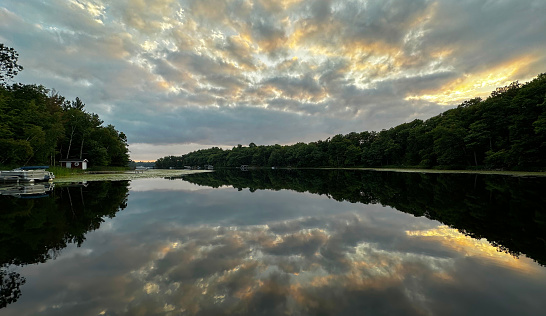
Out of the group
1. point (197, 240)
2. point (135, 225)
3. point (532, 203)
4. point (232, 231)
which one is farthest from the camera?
point (532, 203)

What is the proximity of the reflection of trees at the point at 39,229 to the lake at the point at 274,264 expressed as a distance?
47 millimetres

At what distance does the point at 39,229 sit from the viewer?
7984 millimetres

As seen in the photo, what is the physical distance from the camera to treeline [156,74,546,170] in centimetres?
3941

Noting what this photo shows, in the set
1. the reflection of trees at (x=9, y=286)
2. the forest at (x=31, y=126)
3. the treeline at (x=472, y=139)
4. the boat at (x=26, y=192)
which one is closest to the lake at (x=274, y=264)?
the reflection of trees at (x=9, y=286)

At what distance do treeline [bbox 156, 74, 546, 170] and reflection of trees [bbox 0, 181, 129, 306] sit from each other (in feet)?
185

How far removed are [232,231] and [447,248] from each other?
6770 mm

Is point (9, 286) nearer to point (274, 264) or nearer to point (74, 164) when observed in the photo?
point (274, 264)

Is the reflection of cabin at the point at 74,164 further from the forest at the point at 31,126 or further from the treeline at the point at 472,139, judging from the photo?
the treeline at the point at 472,139

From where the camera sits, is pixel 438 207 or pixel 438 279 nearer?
pixel 438 279

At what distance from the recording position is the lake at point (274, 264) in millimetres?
3818

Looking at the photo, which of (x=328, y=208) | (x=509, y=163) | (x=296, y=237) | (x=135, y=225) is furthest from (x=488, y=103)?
(x=135, y=225)

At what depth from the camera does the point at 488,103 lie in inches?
2048

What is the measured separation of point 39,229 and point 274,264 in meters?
8.68

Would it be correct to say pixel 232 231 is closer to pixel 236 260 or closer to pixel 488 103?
pixel 236 260
